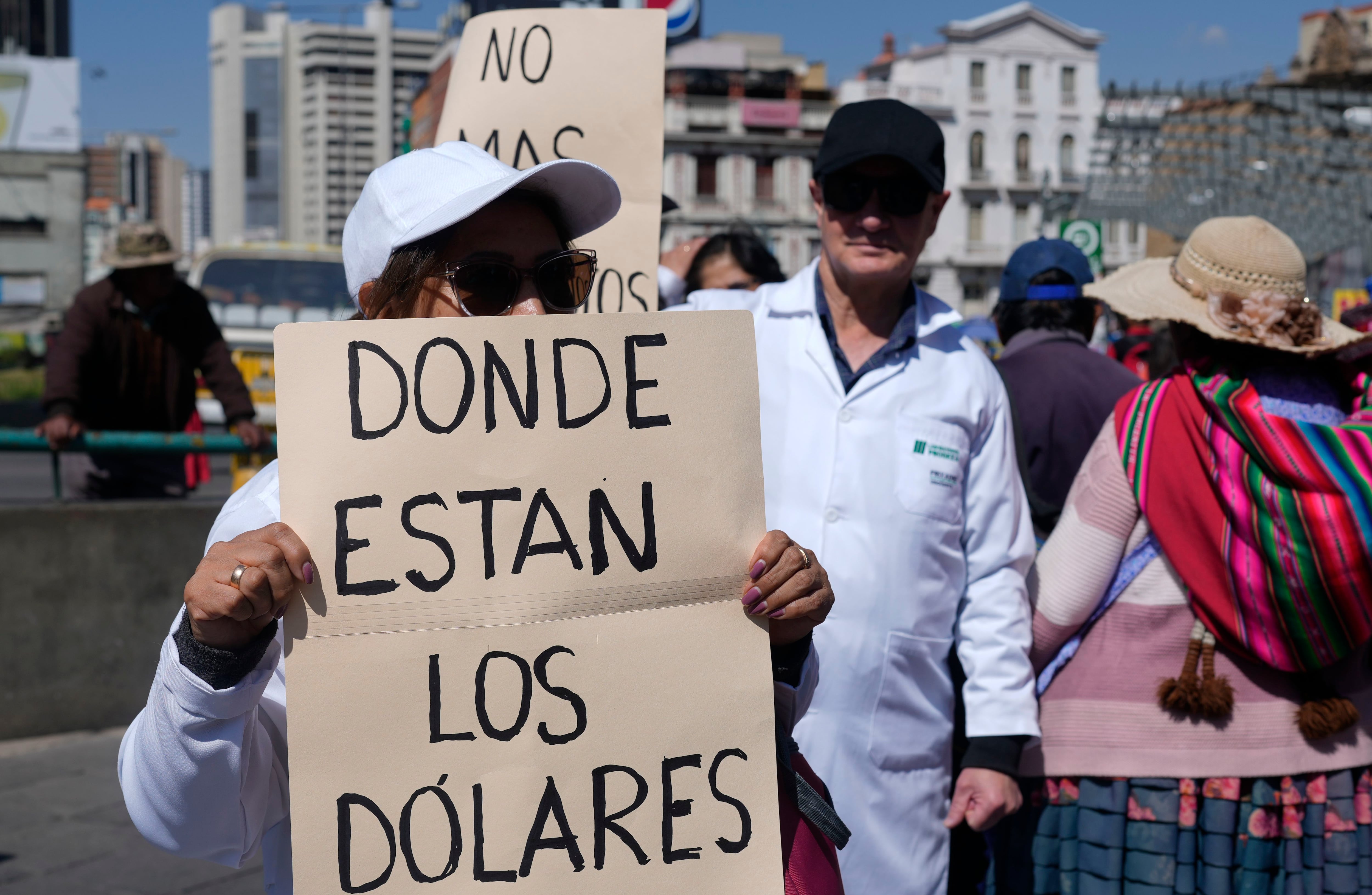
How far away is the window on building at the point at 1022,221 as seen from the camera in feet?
221

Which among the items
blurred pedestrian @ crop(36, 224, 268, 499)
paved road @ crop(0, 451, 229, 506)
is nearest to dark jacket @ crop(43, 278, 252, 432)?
→ blurred pedestrian @ crop(36, 224, 268, 499)

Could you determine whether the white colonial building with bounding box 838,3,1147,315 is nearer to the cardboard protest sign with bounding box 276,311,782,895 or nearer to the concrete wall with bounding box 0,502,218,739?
the concrete wall with bounding box 0,502,218,739

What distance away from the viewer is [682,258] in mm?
5293

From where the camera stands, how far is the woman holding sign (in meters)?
1.37

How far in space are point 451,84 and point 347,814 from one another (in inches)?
78.7

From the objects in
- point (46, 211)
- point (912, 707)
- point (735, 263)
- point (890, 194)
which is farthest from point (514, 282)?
point (46, 211)

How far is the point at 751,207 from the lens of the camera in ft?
213

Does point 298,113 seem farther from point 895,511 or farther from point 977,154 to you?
point 895,511

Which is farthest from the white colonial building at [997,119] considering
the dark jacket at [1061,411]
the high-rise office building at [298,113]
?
the dark jacket at [1061,411]

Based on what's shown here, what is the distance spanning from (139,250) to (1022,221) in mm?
66531

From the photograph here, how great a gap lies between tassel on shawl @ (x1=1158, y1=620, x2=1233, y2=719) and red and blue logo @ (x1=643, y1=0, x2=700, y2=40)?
15.4 feet

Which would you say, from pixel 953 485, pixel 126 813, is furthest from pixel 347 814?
pixel 126 813

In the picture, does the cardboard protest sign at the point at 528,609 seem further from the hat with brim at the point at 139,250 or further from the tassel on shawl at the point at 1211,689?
the hat with brim at the point at 139,250

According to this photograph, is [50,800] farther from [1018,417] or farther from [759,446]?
[759,446]
